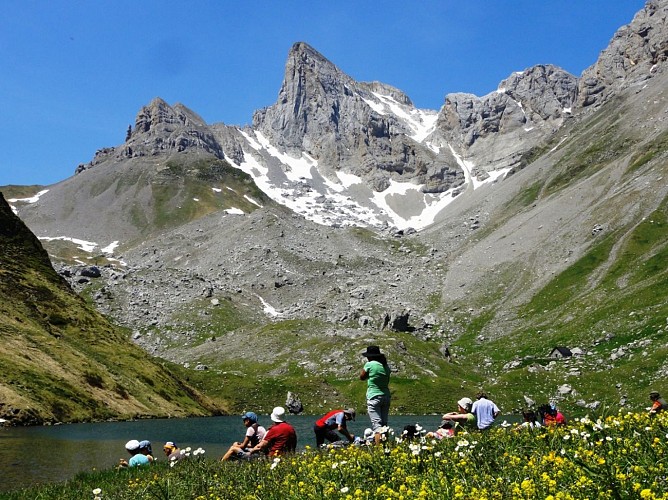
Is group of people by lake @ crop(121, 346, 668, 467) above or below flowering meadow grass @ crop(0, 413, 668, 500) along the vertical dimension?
above

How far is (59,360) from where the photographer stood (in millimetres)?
61344

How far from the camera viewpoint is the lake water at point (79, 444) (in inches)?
1037

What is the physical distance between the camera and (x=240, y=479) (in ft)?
44.9

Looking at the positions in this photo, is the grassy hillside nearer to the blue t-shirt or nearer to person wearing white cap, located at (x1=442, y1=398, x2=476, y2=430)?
the blue t-shirt

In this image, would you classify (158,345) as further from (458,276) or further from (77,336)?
(458,276)

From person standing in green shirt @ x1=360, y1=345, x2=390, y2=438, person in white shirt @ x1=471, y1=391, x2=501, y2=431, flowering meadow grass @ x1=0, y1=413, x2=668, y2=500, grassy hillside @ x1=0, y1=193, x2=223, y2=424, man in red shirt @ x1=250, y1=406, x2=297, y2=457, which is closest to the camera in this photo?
flowering meadow grass @ x1=0, y1=413, x2=668, y2=500

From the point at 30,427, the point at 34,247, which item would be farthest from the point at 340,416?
the point at 34,247

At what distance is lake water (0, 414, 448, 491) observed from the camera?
26344 millimetres

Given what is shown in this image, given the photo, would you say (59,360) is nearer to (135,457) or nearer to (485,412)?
(135,457)

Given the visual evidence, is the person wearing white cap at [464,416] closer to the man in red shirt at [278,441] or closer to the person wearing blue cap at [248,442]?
the man in red shirt at [278,441]

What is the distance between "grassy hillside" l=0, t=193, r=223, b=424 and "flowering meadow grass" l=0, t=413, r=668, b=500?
41.2 m

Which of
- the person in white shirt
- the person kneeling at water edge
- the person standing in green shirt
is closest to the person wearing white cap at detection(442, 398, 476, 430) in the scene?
the person in white shirt

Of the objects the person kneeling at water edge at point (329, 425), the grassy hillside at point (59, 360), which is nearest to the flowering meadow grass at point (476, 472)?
the person kneeling at water edge at point (329, 425)

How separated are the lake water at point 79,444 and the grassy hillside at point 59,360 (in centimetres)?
309
